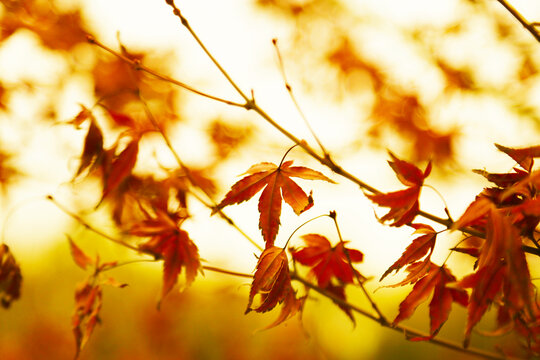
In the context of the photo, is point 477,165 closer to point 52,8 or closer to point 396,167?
point 396,167

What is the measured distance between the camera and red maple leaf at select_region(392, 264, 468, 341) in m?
0.58

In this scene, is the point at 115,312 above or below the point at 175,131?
below

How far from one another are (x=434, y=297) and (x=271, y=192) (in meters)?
0.23

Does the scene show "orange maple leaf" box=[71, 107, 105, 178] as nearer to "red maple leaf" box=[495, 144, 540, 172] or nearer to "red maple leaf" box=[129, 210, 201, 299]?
"red maple leaf" box=[129, 210, 201, 299]

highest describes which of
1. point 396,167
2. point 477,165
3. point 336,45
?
point 336,45

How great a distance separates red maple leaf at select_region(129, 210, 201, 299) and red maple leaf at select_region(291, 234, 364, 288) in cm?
15

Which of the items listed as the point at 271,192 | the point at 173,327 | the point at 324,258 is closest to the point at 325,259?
the point at 324,258

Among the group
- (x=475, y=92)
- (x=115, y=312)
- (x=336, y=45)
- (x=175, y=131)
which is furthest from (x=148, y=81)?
(x=115, y=312)

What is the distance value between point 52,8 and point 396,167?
113cm

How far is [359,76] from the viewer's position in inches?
63.3

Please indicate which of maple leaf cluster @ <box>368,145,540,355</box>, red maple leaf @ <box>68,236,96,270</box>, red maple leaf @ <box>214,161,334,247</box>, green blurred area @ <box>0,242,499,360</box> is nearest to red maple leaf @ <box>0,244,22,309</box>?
red maple leaf @ <box>68,236,96,270</box>

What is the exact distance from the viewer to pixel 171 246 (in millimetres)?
729

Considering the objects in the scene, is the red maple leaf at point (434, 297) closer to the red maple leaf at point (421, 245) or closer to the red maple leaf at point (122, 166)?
the red maple leaf at point (421, 245)

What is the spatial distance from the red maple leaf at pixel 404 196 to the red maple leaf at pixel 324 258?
0.70 ft
